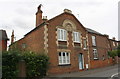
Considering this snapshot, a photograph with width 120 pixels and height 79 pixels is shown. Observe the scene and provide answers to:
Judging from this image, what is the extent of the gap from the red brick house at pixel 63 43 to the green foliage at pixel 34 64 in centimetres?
194

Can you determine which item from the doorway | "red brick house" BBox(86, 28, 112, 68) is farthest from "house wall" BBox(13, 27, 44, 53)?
"red brick house" BBox(86, 28, 112, 68)

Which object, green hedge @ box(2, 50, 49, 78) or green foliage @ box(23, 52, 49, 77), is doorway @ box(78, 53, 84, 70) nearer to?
green hedge @ box(2, 50, 49, 78)

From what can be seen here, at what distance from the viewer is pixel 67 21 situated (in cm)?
1947

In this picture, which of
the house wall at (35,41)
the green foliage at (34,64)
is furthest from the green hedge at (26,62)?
the house wall at (35,41)

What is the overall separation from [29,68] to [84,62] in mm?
9942

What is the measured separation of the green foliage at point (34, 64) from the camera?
1318cm

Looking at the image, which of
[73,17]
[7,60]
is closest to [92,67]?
[73,17]

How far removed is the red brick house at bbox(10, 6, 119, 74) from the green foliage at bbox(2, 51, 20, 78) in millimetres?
3290

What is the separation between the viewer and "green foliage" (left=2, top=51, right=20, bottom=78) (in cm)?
1121

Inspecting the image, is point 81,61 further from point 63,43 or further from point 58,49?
point 58,49

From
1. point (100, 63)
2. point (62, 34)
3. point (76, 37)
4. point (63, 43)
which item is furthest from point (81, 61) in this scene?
point (100, 63)

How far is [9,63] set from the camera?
38.1 ft

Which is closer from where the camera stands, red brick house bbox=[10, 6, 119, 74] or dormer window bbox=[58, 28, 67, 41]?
red brick house bbox=[10, 6, 119, 74]

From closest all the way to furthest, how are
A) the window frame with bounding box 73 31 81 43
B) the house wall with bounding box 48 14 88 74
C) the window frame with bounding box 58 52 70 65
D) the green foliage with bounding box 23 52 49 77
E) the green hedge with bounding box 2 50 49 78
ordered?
the green hedge with bounding box 2 50 49 78, the green foliage with bounding box 23 52 49 77, the house wall with bounding box 48 14 88 74, the window frame with bounding box 58 52 70 65, the window frame with bounding box 73 31 81 43
